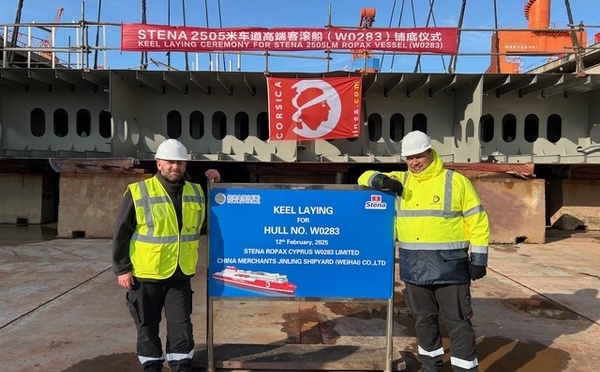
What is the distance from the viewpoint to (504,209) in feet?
33.4

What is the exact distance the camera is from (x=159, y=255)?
10.5ft

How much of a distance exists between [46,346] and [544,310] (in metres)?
5.85

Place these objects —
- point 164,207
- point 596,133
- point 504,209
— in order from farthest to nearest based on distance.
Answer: point 596,133
point 504,209
point 164,207

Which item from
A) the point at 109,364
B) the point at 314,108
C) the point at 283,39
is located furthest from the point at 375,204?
the point at 283,39

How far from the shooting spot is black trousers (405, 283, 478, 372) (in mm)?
3254

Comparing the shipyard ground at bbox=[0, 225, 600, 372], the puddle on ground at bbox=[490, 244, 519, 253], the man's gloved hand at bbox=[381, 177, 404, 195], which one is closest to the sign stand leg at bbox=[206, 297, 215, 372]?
the shipyard ground at bbox=[0, 225, 600, 372]

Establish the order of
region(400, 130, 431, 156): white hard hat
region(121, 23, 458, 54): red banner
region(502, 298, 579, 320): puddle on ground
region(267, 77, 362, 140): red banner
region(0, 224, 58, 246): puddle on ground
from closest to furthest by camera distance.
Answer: region(400, 130, 431, 156): white hard hat < region(502, 298, 579, 320): puddle on ground < region(0, 224, 58, 246): puddle on ground < region(121, 23, 458, 54): red banner < region(267, 77, 362, 140): red banner

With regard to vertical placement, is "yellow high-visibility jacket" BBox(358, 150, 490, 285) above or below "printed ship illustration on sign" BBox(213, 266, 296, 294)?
above

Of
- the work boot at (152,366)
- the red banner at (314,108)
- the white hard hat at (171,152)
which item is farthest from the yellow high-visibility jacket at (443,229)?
the red banner at (314,108)

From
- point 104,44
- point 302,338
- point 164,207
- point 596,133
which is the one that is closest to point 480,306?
point 302,338

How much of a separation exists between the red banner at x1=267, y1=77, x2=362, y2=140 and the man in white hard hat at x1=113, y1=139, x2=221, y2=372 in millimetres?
8047

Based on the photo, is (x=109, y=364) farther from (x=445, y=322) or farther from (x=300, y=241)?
(x=445, y=322)

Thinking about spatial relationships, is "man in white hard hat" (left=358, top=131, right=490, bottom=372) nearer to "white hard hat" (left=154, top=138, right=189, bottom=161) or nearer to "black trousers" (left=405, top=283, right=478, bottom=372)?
"black trousers" (left=405, top=283, right=478, bottom=372)

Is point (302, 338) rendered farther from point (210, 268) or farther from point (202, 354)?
point (210, 268)
